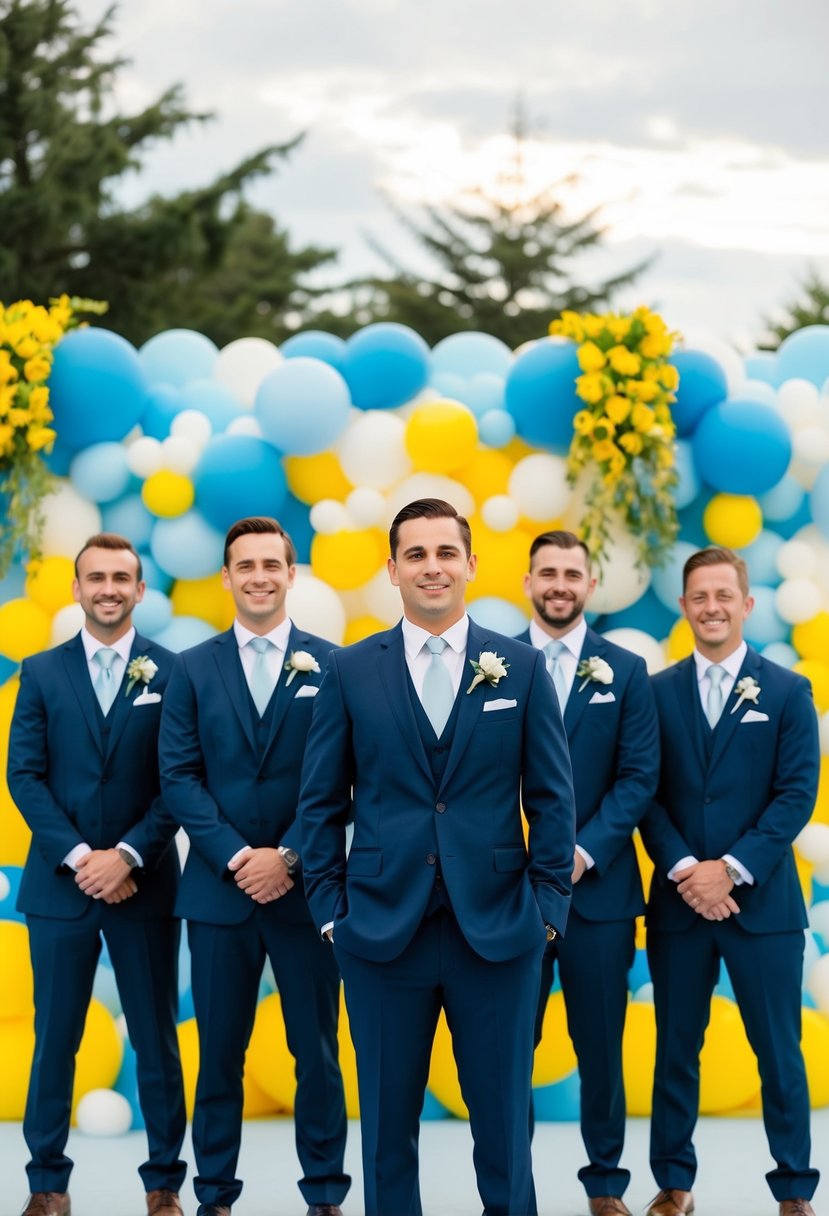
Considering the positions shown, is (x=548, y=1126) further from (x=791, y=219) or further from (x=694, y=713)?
(x=791, y=219)

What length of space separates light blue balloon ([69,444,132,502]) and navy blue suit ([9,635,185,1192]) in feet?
4.54

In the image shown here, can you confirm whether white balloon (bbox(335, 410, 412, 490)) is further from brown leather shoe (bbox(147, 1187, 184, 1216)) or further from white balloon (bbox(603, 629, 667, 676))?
brown leather shoe (bbox(147, 1187, 184, 1216))

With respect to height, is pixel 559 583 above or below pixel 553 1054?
above

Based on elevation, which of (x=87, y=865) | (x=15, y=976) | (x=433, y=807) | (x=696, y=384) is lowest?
(x=15, y=976)

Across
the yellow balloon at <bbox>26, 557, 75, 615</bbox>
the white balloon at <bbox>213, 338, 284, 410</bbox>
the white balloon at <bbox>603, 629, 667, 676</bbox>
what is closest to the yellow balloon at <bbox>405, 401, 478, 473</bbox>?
the white balloon at <bbox>213, 338, 284, 410</bbox>

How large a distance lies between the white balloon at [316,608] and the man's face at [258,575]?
1.16m

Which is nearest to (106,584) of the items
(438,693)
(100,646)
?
(100,646)

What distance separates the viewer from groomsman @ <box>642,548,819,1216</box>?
13.9 ft

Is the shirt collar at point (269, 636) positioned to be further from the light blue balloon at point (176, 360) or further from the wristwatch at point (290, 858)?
the light blue balloon at point (176, 360)

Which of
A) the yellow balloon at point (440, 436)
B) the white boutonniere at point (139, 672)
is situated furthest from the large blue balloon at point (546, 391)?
the white boutonniere at point (139, 672)

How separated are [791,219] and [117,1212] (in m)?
12.6

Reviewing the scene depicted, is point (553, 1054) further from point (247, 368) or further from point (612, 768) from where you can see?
point (247, 368)

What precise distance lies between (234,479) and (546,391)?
1166mm

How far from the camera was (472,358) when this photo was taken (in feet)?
19.7
